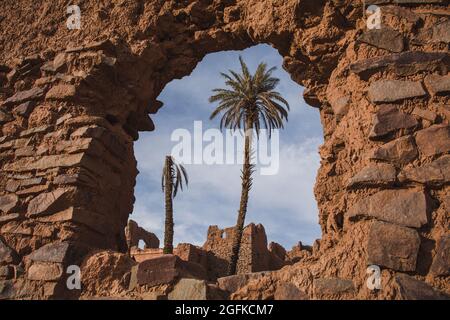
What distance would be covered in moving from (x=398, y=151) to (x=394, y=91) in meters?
0.50

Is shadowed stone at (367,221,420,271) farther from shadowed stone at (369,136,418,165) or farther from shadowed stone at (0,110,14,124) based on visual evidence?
shadowed stone at (0,110,14,124)

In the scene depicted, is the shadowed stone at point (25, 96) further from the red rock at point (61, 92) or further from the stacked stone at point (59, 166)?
the red rock at point (61, 92)

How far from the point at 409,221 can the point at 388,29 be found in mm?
1605

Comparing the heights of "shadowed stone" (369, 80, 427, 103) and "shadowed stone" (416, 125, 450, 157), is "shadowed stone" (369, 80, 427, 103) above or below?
above

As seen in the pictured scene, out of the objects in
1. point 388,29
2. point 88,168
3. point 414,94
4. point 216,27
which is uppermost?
point 216,27

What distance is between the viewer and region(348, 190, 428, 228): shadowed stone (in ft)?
9.56

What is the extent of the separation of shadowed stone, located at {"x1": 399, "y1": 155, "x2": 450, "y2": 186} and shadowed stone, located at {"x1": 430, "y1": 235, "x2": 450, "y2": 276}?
38cm

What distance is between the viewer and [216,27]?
182 inches

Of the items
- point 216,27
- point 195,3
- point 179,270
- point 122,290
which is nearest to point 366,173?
point 179,270

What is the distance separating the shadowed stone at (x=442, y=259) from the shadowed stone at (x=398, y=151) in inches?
23.0

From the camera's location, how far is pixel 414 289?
2.70 m

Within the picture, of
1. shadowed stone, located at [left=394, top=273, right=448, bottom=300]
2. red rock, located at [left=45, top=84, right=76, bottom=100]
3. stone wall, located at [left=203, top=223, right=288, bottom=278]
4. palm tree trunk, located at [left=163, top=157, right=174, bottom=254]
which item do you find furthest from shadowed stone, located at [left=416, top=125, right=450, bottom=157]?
stone wall, located at [left=203, top=223, right=288, bottom=278]

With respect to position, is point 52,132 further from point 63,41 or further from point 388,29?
point 388,29

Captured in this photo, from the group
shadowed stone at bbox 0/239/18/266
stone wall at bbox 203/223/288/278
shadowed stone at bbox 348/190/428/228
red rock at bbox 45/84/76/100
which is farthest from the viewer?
stone wall at bbox 203/223/288/278
